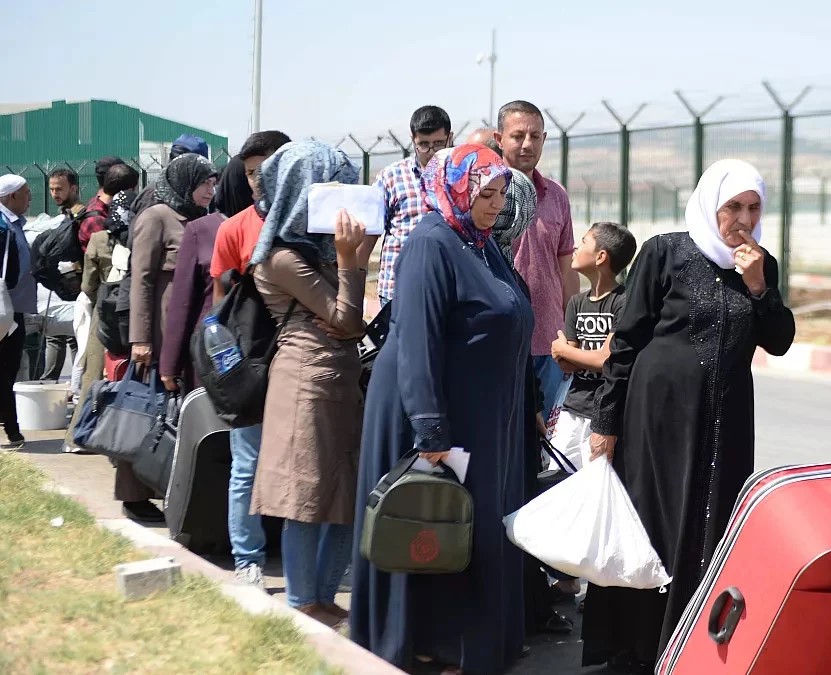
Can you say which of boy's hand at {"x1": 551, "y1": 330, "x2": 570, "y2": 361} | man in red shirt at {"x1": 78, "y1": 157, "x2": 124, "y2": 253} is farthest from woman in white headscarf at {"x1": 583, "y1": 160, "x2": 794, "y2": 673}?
man in red shirt at {"x1": 78, "y1": 157, "x2": 124, "y2": 253}

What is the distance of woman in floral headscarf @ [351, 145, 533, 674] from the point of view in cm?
405

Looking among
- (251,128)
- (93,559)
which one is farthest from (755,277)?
(251,128)

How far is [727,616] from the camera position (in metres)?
3.27

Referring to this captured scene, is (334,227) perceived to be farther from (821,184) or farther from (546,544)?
(821,184)

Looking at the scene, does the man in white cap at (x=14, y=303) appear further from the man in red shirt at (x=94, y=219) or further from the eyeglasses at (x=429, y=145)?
the eyeglasses at (x=429, y=145)

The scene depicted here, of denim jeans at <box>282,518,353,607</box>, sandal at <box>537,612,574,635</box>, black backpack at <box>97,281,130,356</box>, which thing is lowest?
sandal at <box>537,612,574,635</box>

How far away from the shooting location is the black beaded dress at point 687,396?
4.07 metres

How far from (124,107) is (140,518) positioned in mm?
31513

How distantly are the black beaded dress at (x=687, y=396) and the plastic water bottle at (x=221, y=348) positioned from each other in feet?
4.85

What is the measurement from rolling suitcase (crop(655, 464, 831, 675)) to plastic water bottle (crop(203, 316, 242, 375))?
2.12 m

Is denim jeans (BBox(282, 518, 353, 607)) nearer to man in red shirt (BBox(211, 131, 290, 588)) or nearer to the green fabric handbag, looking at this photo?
man in red shirt (BBox(211, 131, 290, 588))

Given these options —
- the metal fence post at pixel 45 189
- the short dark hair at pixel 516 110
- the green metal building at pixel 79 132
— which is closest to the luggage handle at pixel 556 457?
the short dark hair at pixel 516 110

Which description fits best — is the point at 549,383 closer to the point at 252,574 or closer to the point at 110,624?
the point at 252,574

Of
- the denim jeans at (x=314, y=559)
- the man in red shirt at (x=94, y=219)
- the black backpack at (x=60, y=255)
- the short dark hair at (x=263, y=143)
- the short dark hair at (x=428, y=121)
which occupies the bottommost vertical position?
the denim jeans at (x=314, y=559)
